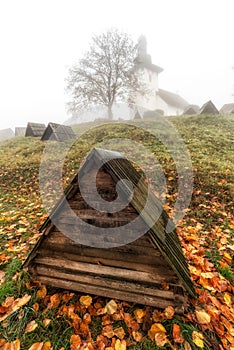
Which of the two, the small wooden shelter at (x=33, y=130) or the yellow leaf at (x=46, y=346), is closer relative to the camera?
the yellow leaf at (x=46, y=346)

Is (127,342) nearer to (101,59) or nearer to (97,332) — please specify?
(97,332)

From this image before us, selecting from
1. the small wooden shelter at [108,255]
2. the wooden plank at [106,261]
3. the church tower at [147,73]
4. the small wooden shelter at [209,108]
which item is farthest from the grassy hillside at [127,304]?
the church tower at [147,73]

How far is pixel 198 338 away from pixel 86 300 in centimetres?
136

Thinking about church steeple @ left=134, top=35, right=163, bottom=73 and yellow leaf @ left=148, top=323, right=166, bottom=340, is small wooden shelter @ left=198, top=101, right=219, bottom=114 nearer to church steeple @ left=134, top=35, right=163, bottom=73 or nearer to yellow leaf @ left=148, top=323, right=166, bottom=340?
yellow leaf @ left=148, top=323, right=166, bottom=340

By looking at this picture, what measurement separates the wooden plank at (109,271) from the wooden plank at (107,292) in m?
0.23

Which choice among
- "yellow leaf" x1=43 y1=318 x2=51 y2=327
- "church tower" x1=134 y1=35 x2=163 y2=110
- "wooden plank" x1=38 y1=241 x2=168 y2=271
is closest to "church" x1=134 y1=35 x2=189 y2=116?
"church tower" x1=134 y1=35 x2=163 y2=110

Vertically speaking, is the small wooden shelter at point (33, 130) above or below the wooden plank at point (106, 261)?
below

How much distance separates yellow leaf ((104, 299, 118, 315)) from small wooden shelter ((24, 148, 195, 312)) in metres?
0.09

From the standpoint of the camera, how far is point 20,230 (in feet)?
15.5

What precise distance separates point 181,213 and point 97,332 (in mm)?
3622

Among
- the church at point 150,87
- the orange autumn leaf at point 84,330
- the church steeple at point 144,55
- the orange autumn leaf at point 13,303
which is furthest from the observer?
the church steeple at point 144,55

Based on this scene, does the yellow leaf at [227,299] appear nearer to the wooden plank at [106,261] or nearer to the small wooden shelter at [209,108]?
the wooden plank at [106,261]

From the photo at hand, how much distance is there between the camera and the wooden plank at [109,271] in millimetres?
2406

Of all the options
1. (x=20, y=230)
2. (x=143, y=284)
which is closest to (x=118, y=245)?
(x=143, y=284)
